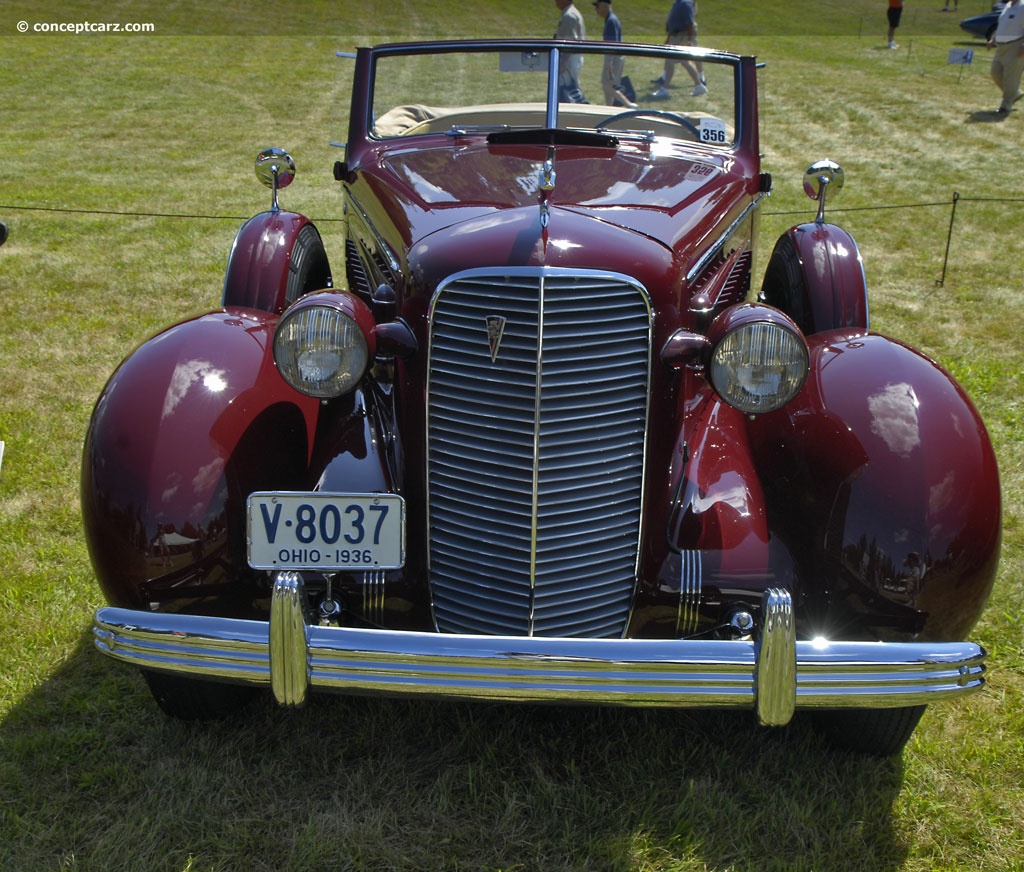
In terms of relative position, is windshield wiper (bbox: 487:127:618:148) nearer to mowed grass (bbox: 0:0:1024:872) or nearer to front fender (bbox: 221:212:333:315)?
front fender (bbox: 221:212:333:315)

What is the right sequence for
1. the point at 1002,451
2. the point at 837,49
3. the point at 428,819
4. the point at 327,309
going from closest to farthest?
1. the point at 327,309
2. the point at 428,819
3. the point at 1002,451
4. the point at 837,49

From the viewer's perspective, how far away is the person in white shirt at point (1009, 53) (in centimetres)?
1307

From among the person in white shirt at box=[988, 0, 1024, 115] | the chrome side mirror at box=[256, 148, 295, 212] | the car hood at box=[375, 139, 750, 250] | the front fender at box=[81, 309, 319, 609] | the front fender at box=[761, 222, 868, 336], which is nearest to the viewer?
the front fender at box=[81, 309, 319, 609]

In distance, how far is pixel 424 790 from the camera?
2.56 metres

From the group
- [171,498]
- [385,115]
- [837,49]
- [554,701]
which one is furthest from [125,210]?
[837,49]

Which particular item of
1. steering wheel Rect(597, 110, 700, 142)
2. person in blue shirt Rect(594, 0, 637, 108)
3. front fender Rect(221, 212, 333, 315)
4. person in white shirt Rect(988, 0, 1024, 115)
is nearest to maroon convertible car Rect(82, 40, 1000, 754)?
front fender Rect(221, 212, 333, 315)

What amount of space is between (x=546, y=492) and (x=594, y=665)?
0.47 metres

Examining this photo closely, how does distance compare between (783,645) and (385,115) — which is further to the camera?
(385,115)

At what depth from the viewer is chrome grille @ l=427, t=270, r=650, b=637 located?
7.38 ft

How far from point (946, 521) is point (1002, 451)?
8.36 feet

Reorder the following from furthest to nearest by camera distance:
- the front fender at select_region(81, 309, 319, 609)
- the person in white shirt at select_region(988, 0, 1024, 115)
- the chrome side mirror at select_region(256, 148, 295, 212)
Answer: the person in white shirt at select_region(988, 0, 1024, 115) < the chrome side mirror at select_region(256, 148, 295, 212) < the front fender at select_region(81, 309, 319, 609)

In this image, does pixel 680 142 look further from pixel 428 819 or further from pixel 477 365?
pixel 428 819

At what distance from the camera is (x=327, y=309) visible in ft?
7.50

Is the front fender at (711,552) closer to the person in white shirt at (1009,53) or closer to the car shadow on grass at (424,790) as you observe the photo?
the car shadow on grass at (424,790)
